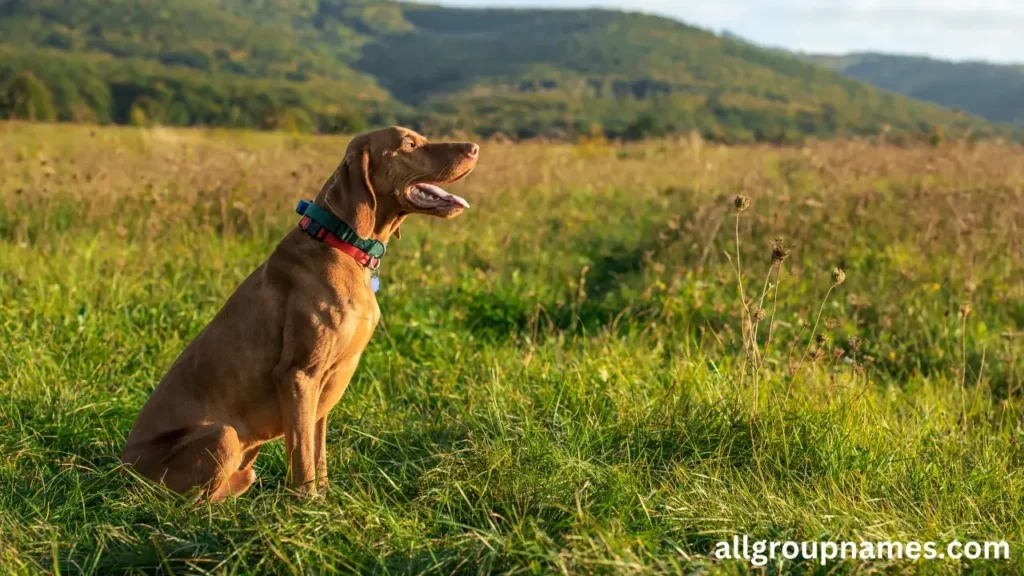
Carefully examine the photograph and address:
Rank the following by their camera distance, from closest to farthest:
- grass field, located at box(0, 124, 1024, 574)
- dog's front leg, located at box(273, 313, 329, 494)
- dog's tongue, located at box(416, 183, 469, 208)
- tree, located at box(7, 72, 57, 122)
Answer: grass field, located at box(0, 124, 1024, 574) < dog's front leg, located at box(273, 313, 329, 494) < dog's tongue, located at box(416, 183, 469, 208) < tree, located at box(7, 72, 57, 122)

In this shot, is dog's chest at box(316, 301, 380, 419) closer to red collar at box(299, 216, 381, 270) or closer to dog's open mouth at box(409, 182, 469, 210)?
red collar at box(299, 216, 381, 270)

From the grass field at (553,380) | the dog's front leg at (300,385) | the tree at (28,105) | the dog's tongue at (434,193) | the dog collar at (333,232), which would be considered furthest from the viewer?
the tree at (28,105)

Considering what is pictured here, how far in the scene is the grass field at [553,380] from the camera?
257cm

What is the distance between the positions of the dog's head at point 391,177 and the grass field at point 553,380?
95 cm

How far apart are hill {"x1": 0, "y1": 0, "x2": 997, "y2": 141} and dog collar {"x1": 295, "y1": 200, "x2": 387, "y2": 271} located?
108 feet

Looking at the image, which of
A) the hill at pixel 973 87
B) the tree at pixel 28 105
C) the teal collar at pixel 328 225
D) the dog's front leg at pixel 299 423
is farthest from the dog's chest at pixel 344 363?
the hill at pixel 973 87

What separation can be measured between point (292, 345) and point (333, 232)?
437 mm

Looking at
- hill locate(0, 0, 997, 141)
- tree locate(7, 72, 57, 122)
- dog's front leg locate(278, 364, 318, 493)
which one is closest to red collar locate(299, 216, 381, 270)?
dog's front leg locate(278, 364, 318, 493)

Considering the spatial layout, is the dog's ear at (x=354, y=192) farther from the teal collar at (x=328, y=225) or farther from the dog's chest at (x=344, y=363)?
Answer: the dog's chest at (x=344, y=363)

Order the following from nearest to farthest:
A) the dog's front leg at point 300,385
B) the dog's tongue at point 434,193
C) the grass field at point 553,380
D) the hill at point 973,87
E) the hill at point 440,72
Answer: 1. the grass field at point 553,380
2. the dog's front leg at point 300,385
3. the dog's tongue at point 434,193
4. the hill at point 440,72
5. the hill at point 973,87

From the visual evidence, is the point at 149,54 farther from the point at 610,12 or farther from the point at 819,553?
the point at 819,553

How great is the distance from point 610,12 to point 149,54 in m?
91.0

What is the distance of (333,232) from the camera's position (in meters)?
2.99

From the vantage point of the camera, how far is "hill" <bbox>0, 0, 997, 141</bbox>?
64062 mm
